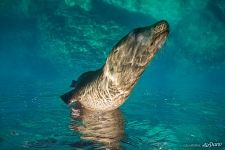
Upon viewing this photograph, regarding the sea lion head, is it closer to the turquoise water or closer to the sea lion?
the sea lion

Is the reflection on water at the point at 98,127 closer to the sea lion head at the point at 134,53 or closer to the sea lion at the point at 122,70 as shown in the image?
the sea lion at the point at 122,70

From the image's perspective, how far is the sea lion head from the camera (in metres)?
4.04

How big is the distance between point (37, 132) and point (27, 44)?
42608mm

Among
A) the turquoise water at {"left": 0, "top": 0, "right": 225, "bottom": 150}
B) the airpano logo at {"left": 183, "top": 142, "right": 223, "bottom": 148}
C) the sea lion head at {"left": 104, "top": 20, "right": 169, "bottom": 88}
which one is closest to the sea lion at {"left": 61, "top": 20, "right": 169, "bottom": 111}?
the sea lion head at {"left": 104, "top": 20, "right": 169, "bottom": 88}

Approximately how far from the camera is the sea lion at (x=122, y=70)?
410 centimetres

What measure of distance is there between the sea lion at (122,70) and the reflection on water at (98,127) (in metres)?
0.50

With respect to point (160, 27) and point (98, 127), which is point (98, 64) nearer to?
point (98, 127)

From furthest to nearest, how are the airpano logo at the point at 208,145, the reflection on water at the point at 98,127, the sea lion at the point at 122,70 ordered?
the airpano logo at the point at 208,145
the reflection on water at the point at 98,127
the sea lion at the point at 122,70

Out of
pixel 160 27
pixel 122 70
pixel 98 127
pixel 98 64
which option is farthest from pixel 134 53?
pixel 98 64

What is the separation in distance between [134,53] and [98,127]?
2.60m

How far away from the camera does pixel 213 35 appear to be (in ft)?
120

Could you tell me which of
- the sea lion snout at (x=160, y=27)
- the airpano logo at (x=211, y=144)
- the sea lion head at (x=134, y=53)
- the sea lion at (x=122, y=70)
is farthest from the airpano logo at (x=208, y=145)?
the sea lion snout at (x=160, y=27)

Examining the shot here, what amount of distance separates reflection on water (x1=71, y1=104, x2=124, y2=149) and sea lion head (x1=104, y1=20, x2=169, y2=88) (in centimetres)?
148

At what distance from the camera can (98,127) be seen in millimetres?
6453
